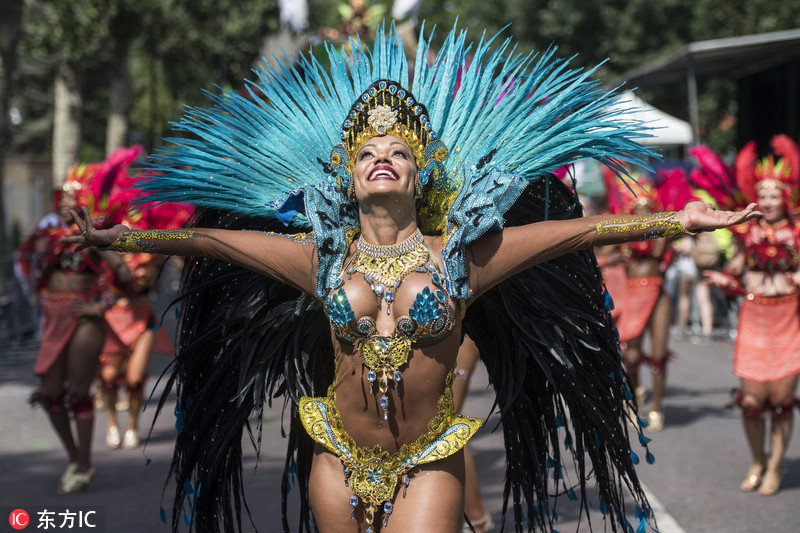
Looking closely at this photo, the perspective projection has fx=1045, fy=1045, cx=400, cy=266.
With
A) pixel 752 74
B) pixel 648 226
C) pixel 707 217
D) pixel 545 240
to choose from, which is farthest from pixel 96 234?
pixel 752 74

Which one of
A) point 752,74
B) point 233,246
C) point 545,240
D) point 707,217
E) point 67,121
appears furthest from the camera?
point 67,121

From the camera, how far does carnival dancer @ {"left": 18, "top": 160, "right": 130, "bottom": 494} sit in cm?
734

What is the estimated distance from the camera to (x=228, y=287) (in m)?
4.57

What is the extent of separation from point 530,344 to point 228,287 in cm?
135

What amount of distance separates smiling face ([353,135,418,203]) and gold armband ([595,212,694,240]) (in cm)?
71

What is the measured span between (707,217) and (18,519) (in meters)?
4.55

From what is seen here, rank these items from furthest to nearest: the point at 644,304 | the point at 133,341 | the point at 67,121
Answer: the point at 67,121, the point at 644,304, the point at 133,341

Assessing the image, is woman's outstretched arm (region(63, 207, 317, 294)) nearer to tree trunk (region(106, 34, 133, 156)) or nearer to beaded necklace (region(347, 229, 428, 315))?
beaded necklace (region(347, 229, 428, 315))

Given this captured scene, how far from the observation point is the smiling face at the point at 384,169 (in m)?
3.70

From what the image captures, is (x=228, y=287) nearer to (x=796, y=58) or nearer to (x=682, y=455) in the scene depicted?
(x=682, y=455)

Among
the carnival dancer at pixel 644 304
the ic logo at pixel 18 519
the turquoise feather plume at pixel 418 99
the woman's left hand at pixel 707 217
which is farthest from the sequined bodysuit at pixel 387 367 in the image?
the carnival dancer at pixel 644 304

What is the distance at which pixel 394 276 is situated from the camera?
3721 millimetres

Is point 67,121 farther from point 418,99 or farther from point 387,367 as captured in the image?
point 387,367

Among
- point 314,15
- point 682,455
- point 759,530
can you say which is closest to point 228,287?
point 759,530
